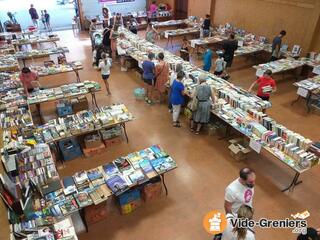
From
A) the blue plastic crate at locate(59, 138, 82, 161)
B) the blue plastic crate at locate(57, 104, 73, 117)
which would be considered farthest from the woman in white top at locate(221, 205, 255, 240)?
the blue plastic crate at locate(57, 104, 73, 117)

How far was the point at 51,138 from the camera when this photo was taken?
6.45m

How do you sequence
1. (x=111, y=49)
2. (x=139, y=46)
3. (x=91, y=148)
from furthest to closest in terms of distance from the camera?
(x=111, y=49), (x=139, y=46), (x=91, y=148)

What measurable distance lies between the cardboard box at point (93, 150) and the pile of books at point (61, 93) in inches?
81.9

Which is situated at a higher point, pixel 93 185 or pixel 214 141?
pixel 93 185

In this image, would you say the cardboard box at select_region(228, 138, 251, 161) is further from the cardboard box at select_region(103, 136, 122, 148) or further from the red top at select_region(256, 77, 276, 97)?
the cardboard box at select_region(103, 136, 122, 148)

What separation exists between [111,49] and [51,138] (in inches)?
298

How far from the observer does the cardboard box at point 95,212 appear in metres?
5.24

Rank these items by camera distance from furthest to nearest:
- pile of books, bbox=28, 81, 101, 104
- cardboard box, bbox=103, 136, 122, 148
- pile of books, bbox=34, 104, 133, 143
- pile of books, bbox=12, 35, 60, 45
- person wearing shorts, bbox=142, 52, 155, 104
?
pile of books, bbox=12, 35, 60, 45 < person wearing shorts, bbox=142, 52, 155, 104 < pile of books, bbox=28, 81, 101, 104 < cardboard box, bbox=103, 136, 122, 148 < pile of books, bbox=34, 104, 133, 143

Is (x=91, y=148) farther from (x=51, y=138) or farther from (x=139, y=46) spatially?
(x=139, y=46)

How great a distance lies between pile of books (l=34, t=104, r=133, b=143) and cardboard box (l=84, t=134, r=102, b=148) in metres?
0.43

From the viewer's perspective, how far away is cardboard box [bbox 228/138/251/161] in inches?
274

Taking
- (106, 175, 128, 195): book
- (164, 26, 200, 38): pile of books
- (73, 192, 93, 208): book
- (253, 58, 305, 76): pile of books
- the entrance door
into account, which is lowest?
(73, 192, 93, 208): book

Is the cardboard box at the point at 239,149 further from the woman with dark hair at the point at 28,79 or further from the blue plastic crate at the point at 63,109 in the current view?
the woman with dark hair at the point at 28,79

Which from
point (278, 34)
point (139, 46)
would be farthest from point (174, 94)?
point (278, 34)
